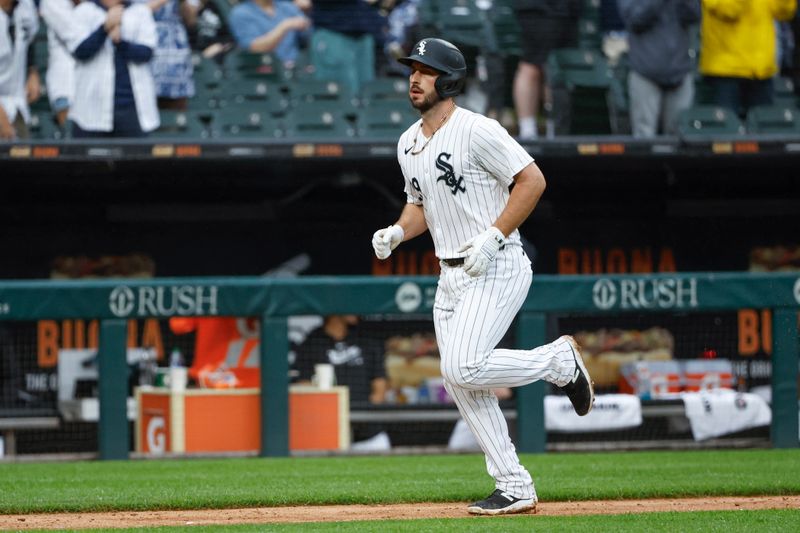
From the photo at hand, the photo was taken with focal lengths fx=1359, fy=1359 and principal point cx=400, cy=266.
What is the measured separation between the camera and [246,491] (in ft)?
18.6

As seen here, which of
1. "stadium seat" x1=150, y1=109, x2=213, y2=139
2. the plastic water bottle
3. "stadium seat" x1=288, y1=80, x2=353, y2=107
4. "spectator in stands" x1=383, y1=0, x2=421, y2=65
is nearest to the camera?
the plastic water bottle

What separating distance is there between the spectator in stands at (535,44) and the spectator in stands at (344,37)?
3.95 feet

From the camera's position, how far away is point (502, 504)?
4.80 m

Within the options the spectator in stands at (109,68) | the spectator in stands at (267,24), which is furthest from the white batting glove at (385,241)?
the spectator in stands at (267,24)

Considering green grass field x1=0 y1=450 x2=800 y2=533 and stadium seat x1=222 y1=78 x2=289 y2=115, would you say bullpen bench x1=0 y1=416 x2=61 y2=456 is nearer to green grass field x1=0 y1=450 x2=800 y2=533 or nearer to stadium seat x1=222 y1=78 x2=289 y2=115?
green grass field x1=0 y1=450 x2=800 y2=533

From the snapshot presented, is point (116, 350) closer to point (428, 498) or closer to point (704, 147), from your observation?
point (428, 498)

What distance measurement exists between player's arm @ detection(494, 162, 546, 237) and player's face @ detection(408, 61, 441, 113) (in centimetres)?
42

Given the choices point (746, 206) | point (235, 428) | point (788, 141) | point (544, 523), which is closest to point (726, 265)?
point (746, 206)

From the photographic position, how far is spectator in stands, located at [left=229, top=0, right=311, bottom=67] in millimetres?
10688

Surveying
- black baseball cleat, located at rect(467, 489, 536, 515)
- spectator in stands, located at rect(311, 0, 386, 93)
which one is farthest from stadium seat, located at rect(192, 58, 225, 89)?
black baseball cleat, located at rect(467, 489, 536, 515)

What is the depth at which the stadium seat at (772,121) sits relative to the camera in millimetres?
10383

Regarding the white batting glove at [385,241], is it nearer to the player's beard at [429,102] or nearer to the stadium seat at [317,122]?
the player's beard at [429,102]

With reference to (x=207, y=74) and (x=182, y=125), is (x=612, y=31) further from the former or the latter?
(x=182, y=125)

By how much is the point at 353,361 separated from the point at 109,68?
300 cm
